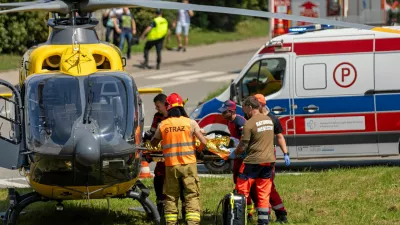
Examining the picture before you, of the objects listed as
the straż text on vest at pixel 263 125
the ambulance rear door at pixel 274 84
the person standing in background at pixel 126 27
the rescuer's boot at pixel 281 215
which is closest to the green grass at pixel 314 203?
the rescuer's boot at pixel 281 215

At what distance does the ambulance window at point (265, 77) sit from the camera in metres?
17.1

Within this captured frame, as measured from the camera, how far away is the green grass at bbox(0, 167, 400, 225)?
12734 mm

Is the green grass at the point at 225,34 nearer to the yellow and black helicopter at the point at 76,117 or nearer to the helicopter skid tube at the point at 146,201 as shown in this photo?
the yellow and black helicopter at the point at 76,117

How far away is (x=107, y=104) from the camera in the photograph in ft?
37.9

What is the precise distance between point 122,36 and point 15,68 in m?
4.10

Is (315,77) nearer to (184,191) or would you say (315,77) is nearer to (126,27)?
(184,191)

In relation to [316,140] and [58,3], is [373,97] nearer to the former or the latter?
[316,140]

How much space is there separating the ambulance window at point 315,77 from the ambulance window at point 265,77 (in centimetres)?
49

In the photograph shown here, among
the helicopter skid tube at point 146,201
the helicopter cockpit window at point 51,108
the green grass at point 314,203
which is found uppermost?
the helicopter cockpit window at point 51,108

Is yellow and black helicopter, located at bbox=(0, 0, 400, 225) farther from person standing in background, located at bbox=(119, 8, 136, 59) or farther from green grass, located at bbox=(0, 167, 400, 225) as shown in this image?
person standing in background, located at bbox=(119, 8, 136, 59)

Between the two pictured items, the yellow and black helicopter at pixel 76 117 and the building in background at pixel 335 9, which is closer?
the yellow and black helicopter at pixel 76 117

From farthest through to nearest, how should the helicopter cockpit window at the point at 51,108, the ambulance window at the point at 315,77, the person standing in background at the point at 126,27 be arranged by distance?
the person standing in background at the point at 126,27 → the ambulance window at the point at 315,77 → the helicopter cockpit window at the point at 51,108

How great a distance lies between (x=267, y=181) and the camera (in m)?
11.7

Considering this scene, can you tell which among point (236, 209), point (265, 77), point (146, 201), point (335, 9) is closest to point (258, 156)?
point (236, 209)
